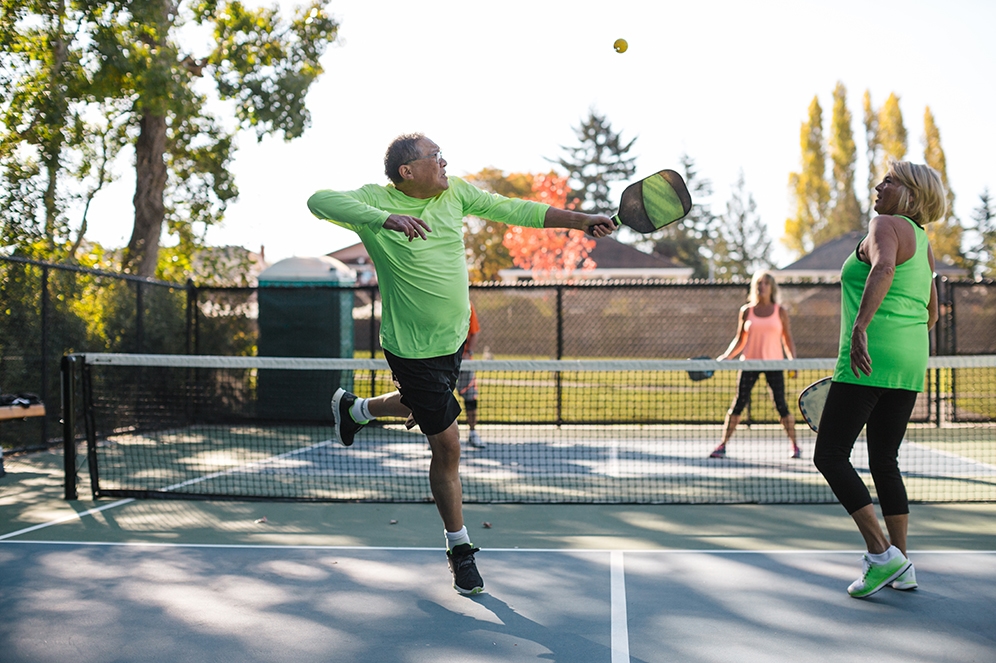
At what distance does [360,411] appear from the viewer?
5.04m

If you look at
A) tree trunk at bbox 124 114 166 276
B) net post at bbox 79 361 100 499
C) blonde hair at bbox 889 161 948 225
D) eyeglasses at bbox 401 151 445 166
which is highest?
tree trunk at bbox 124 114 166 276

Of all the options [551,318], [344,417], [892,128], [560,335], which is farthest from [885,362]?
[892,128]

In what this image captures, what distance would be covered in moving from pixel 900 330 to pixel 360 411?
107 inches

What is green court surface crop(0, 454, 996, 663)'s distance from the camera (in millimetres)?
3400

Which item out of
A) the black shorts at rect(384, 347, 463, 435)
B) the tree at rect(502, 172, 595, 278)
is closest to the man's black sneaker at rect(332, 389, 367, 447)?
the black shorts at rect(384, 347, 463, 435)

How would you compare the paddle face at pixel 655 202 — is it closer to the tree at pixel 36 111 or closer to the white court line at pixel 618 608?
the white court line at pixel 618 608

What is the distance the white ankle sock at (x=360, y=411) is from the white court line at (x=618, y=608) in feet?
4.87

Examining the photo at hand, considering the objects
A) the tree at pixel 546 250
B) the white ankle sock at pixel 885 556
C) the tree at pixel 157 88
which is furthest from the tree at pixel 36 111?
the tree at pixel 546 250

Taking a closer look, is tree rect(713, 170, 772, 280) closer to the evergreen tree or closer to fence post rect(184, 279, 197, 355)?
the evergreen tree

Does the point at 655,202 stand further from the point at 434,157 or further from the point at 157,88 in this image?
the point at 157,88

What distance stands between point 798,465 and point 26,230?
930cm

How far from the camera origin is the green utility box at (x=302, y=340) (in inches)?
468

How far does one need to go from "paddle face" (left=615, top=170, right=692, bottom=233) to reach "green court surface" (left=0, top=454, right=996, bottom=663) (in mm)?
1648

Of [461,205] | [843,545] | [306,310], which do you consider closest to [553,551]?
[843,545]
